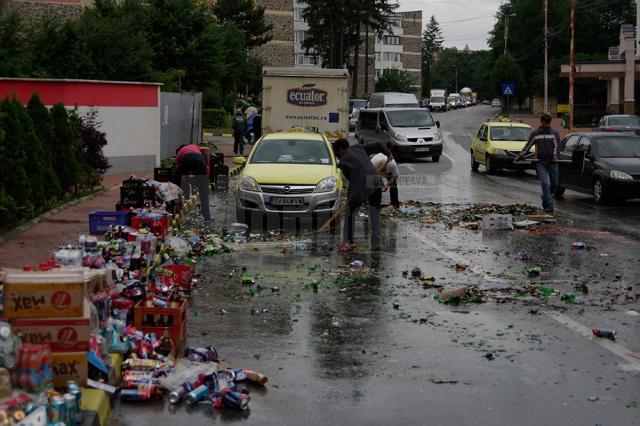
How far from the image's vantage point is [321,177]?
17031 millimetres

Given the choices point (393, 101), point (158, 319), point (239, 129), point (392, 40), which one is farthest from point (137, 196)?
point (392, 40)

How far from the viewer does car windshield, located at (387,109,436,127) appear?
1459 inches

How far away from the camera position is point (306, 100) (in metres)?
29.7

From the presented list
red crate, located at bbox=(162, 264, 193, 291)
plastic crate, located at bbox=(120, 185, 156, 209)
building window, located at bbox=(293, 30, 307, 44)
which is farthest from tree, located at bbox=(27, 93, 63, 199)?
building window, located at bbox=(293, 30, 307, 44)

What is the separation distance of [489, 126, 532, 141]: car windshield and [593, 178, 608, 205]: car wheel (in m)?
10.4

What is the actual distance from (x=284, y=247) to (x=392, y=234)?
2.49 m

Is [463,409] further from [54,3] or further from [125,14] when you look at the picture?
[54,3]

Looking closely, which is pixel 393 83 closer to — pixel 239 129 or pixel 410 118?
pixel 410 118

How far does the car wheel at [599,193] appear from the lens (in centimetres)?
2069

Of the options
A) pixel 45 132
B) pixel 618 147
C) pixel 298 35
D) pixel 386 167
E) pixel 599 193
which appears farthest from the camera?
pixel 298 35

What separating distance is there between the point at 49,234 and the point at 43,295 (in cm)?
905

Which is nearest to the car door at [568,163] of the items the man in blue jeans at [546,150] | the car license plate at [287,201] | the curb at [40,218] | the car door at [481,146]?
the man in blue jeans at [546,150]

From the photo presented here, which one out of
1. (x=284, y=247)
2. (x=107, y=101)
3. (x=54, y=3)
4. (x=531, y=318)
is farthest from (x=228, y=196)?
(x=54, y=3)

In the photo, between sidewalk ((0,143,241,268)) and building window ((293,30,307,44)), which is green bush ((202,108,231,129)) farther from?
building window ((293,30,307,44))
